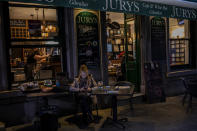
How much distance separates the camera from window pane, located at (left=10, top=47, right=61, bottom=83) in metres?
6.01

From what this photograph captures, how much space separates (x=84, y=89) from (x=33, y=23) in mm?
2444

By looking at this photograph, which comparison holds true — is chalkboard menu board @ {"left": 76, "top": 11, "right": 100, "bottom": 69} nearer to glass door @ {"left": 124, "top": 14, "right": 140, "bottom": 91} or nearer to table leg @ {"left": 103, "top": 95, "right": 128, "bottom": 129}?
glass door @ {"left": 124, "top": 14, "right": 140, "bottom": 91}

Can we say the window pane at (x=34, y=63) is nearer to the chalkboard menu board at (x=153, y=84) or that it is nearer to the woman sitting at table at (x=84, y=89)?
the woman sitting at table at (x=84, y=89)

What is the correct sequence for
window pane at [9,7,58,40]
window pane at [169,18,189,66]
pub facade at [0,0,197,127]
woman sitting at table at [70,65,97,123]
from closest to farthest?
woman sitting at table at [70,65,97,123], pub facade at [0,0,197,127], window pane at [9,7,58,40], window pane at [169,18,189,66]

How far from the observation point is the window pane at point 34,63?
601 cm

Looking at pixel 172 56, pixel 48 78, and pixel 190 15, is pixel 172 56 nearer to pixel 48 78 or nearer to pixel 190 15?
pixel 190 15

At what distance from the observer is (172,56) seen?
29.4 feet

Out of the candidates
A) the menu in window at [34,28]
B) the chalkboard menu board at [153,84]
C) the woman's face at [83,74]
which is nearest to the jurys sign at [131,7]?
the woman's face at [83,74]

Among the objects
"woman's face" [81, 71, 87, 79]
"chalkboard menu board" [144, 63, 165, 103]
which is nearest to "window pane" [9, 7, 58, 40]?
"woman's face" [81, 71, 87, 79]

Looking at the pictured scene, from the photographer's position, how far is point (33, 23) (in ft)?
20.2

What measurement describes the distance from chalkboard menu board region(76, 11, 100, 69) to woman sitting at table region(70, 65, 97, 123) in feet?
3.30

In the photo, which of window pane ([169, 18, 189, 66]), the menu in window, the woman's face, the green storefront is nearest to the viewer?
the green storefront

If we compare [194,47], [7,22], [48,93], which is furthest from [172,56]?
[7,22]

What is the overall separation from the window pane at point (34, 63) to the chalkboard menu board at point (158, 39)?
143 inches
